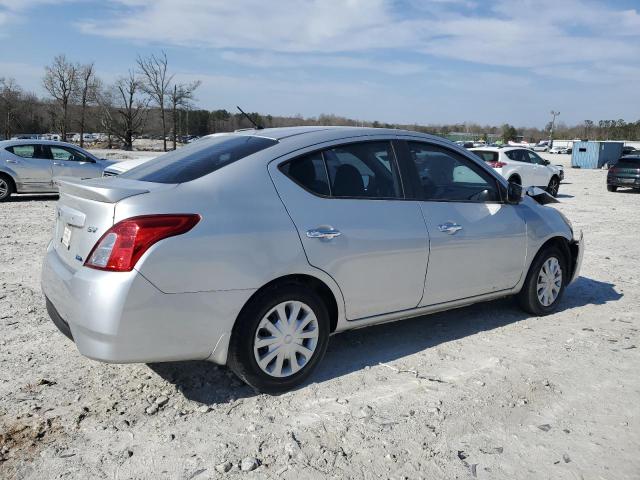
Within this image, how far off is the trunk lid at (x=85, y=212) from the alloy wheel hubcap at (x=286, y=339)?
3.40 ft

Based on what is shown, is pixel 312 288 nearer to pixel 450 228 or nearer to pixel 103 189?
pixel 450 228

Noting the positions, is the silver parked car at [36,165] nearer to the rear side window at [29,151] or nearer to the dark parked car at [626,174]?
the rear side window at [29,151]

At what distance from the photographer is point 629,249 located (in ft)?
28.8

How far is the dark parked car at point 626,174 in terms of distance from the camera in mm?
20438

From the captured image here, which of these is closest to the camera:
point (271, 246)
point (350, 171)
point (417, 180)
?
point (271, 246)

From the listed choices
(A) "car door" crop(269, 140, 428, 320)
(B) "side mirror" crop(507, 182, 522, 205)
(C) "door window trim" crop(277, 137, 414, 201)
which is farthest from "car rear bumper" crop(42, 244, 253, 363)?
(B) "side mirror" crop(507, 182, 522, 205)

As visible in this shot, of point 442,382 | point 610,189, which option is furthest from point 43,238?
point 610,189

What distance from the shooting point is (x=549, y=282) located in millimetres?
5211

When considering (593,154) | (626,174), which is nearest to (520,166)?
(626,174)

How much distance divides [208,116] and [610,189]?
78.6 m

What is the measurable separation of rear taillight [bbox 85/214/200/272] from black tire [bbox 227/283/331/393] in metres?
0.66

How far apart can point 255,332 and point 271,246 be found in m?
0.53

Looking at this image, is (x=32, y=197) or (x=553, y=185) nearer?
(x=32, y=197)

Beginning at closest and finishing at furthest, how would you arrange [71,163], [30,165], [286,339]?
1. [286,339]
2. [30,165]
3. [71,163]
